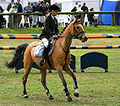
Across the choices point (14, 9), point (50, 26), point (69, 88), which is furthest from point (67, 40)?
point (14, 9)

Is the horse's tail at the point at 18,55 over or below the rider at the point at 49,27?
below

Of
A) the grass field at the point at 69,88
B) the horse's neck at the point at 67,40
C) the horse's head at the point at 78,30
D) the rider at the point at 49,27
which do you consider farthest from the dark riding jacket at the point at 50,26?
the grass field at the point at 69,88

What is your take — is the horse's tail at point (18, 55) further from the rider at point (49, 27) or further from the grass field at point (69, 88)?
the rider at point (49, 27)

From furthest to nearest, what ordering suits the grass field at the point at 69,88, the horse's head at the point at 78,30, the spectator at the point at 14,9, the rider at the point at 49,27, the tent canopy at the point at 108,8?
the tent canopy at the point at 108,8 → the spectator at the point at 14,9 → the rider at the point at 49,27 → the horse's head at the point at 78,30 → the grass field at the point at 69,88

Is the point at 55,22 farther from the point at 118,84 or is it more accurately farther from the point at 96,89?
the point at 118,84

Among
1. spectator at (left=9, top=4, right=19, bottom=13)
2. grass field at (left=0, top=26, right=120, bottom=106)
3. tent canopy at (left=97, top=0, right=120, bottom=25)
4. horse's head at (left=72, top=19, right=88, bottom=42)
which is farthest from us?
tent canopy at (left=97, top=0, right=120, bottom=25)

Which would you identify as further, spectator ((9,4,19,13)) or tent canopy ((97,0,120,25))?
tent canopy ((97,0,120,25))

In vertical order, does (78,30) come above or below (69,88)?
above

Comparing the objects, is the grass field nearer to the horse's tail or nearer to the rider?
the horse's tail

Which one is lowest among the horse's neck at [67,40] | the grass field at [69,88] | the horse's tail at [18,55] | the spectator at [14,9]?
the grass field at [69,88]

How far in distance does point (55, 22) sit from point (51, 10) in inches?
14.3

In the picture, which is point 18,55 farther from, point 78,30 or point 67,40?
point 78,30

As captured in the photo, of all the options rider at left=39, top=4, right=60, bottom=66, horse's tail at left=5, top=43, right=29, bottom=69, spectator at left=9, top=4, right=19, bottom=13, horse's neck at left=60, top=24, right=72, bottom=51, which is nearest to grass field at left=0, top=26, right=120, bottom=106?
horse's tail at left=5, top=43, right=29, bottom=69

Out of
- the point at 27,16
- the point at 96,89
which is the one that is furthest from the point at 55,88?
the point at 27,16
